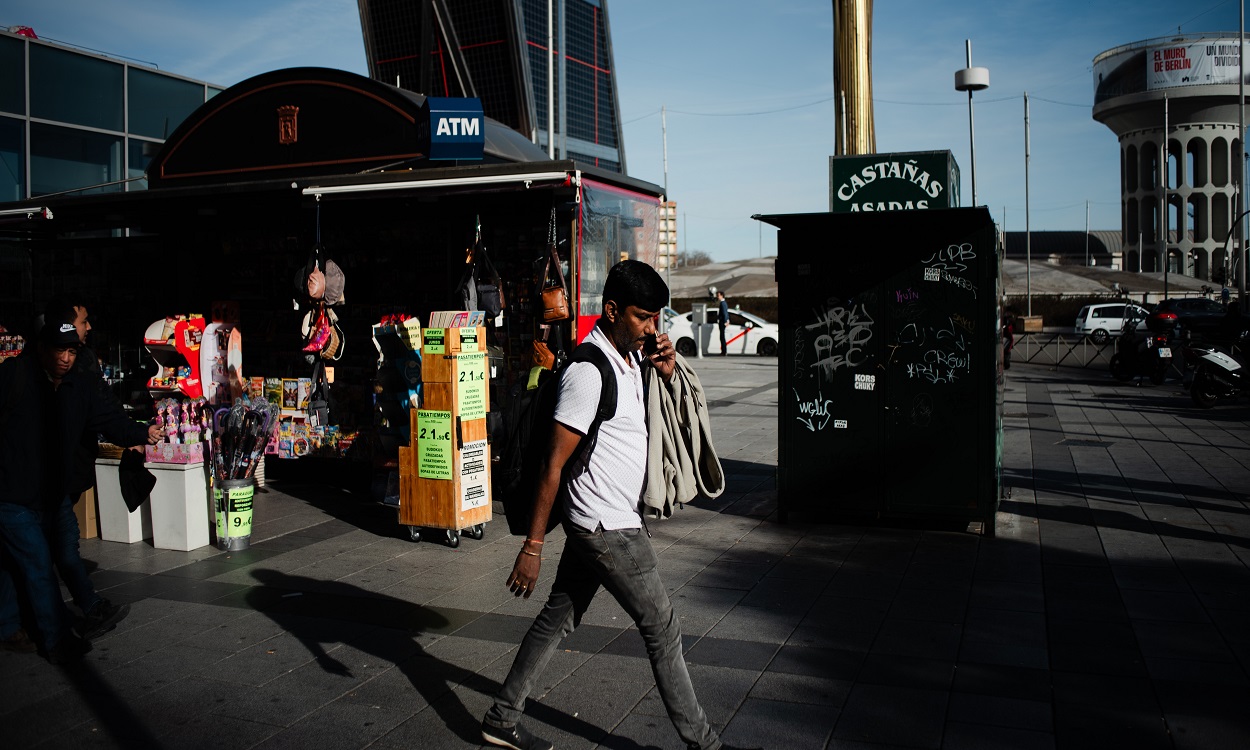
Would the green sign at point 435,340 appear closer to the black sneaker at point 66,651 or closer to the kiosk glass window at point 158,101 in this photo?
the black sneaker at point 66,651

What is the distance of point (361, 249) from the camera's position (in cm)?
1024

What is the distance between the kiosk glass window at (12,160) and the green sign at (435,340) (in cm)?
1955

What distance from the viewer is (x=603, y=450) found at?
3.71 m

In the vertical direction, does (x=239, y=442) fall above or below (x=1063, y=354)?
below

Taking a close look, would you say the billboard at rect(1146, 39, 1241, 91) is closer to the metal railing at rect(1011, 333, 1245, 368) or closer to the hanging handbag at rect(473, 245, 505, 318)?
the metal railing at rect(1011, 333, 1245, 368)

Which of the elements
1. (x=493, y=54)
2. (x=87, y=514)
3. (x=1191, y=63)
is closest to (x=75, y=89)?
(x=87, y=514)

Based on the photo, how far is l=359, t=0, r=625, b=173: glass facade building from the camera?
43906 mm

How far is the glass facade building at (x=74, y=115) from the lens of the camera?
22297mm

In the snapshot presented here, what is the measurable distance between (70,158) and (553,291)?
20798 mm

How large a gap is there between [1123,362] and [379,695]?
2040 centimetres

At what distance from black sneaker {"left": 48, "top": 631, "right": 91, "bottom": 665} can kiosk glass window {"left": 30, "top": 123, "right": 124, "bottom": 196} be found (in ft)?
66.9

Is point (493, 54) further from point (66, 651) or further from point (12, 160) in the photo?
point (66, 651)

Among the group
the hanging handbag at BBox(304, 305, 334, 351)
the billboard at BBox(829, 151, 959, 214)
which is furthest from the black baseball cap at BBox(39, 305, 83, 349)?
the billboard at BBox(829, 151, 959, 214)

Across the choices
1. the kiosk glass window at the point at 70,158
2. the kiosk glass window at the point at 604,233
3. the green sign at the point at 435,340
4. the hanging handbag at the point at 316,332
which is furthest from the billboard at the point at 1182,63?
the green sign at the point at 435,340
